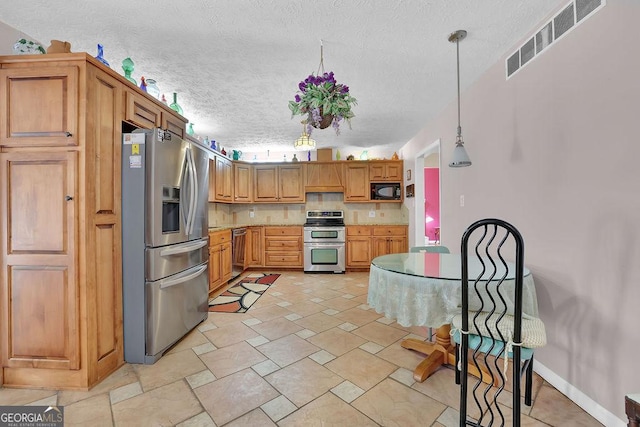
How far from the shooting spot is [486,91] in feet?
8.21

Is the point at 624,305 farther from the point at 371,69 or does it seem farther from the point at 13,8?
the point at 13,8

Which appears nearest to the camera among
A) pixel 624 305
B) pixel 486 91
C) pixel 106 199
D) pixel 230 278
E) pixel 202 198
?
pixel 624 305

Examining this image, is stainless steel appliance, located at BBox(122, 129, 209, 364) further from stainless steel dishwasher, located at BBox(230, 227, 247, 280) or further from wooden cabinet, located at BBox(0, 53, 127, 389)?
stainless steel dishwasher, located at BBox(230, 227, 247, 280)

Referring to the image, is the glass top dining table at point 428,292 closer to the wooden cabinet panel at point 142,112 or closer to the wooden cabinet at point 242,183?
the wooden cabinet panel at point 142,112

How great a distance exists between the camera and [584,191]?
1535 mm

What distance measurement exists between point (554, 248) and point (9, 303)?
139 inches

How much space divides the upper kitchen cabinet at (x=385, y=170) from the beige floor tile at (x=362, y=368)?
380cm

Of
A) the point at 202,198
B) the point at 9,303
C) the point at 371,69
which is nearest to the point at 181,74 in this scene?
the point at 202,198

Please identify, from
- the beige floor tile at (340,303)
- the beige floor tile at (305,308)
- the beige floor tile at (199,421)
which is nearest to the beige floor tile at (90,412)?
the beige floor tile at (199,421)

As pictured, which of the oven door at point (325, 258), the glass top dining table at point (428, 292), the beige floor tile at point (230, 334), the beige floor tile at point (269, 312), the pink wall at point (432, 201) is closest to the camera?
the glass top dining table at point (428, 292)

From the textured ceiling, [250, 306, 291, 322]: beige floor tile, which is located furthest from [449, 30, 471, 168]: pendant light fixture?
[250, 306, 291, 322]: beige floor tile

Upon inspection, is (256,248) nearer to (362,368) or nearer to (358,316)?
(358,316)

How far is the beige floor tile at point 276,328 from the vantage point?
2514mm

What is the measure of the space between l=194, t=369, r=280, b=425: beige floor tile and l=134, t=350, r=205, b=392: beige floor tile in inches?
10.2
